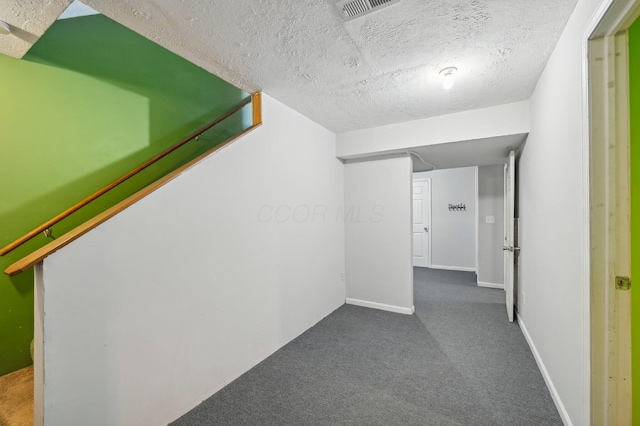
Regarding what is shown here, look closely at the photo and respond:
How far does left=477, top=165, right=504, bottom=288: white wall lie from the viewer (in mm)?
4230

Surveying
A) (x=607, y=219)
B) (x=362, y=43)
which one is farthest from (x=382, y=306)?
(x=362, y=43)

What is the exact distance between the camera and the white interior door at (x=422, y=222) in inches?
236

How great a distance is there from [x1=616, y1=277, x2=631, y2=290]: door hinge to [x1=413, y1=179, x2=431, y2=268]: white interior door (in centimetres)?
504

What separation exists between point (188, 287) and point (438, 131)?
9.36 ft

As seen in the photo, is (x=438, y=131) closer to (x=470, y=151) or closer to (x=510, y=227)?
(x=470, y=151)

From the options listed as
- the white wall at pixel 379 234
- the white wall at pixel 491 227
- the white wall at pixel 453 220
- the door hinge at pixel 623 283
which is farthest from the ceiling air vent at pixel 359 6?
the white wall at pixel 453 220

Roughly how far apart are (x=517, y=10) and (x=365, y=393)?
254 centimetres

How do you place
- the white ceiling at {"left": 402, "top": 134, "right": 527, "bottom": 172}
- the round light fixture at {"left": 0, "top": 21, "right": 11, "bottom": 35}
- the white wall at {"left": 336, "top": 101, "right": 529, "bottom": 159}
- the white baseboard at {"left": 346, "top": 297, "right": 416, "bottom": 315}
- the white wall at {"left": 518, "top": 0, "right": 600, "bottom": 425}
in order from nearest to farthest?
the white wall at {"left": 518, "top": 0, "right": 600, "bottom": 425}
the round light fixture at {"left": 0, "top": 21, "right": 11, "bottom": 35}
the white wall at {"left": 336, "top": 101, "right": 529, "bottom": 159}
the white ceiling at {"left": 402, "top": 134, "right": 527, "bottom": 172}
the white baseboard at {"left": 346, "top": 297, "right": 416, "bottom": 315}

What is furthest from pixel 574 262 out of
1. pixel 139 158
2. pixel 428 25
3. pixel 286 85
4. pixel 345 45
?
pixel 139 158

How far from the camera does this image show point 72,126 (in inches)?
83.1

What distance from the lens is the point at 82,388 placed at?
126 centimetres

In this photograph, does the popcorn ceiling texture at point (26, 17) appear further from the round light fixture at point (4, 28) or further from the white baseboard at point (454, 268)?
the white baseboard at point (454, 268)

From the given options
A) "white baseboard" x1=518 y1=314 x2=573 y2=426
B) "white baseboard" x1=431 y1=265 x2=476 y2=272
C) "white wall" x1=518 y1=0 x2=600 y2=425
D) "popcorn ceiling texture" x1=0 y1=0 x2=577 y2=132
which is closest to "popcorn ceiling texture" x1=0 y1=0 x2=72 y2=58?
"popcorn ceiling texture" x1=0 y1=0 x2=577 y2=132

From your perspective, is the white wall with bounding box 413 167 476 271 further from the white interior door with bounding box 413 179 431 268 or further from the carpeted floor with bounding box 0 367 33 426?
the carpeted floor with bounding box 0 367 33 426
